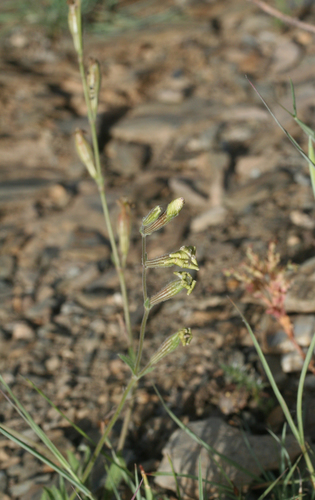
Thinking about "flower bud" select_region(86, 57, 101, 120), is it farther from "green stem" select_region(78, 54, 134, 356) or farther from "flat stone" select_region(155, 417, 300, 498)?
"flat stone" select_region(155, 417, 300, 498)

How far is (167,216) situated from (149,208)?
2.18 meters

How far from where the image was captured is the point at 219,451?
5.83ft

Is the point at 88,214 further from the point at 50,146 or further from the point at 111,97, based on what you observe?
the point at 111,97

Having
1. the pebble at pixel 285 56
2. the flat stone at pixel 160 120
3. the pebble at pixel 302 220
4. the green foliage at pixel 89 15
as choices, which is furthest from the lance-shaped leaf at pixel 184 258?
the green foliage at pixel 89 15

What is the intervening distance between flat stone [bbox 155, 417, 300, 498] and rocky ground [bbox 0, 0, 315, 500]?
0.14 m

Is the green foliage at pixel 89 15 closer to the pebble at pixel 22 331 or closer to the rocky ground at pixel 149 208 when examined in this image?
the rocky ground at pixel 149 208

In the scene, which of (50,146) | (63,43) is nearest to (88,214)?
(50,146)

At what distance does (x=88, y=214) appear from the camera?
11.5 ft

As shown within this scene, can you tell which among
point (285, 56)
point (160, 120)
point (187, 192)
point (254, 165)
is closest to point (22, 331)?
point (187, 192)

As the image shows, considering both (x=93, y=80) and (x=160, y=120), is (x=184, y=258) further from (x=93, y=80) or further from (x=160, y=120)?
(x=160, y=120)

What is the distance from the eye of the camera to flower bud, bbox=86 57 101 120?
1641mm

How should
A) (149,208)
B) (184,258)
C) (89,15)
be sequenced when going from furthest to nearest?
(89,15), (149,208), (184,258)

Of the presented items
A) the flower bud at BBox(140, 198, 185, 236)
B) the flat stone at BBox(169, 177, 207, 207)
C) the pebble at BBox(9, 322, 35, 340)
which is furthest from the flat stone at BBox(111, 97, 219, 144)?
the flower bud at BBox(140, 198, 185, 236)

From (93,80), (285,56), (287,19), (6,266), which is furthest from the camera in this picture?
(285,56)
